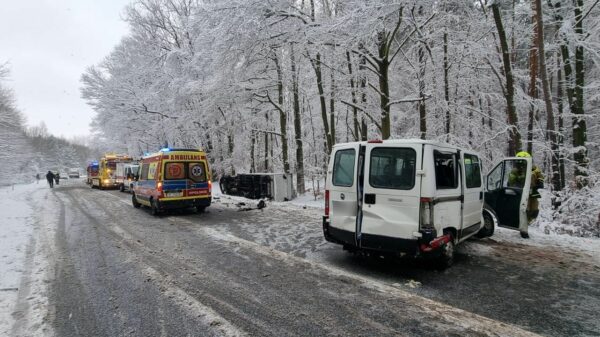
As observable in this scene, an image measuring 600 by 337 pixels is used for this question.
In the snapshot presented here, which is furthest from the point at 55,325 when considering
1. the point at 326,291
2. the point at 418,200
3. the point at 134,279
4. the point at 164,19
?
the point at 164,19

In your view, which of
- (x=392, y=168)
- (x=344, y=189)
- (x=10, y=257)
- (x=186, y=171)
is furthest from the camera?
(x=186, y=171)

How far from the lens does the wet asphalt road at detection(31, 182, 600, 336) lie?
347cm

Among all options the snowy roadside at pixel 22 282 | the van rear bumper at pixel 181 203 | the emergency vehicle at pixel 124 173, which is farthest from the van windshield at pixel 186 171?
the emergency vehicle at pixel 124 173

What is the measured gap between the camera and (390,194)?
497cm

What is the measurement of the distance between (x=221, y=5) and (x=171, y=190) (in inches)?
259

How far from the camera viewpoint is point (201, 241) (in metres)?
7.46

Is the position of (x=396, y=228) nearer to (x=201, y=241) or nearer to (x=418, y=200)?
(x=418, y=200)

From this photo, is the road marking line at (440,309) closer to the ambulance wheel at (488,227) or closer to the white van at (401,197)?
the white van at (401,197)

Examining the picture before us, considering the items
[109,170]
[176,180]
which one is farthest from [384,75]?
[109,170]

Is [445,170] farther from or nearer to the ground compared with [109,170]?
nearer to the ground

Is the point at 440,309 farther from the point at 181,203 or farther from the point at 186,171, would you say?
the point at 186,171

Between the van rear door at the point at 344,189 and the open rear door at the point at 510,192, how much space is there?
4082 millimetres

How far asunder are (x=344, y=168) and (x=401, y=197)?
1.16m

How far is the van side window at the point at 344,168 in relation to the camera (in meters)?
5.44
